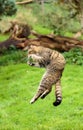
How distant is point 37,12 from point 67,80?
38.1ft

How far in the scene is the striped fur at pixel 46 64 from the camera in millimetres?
4854

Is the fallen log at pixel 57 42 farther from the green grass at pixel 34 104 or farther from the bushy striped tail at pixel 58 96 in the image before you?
the bushy striped tail at pixel 58 96

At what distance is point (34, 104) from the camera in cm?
1284

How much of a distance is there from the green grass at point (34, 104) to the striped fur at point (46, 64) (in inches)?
186

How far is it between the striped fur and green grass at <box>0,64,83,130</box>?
4.72 meters

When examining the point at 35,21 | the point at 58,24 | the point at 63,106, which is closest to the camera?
the point at 63,106

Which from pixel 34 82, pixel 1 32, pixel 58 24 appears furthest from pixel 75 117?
pixel 1 32

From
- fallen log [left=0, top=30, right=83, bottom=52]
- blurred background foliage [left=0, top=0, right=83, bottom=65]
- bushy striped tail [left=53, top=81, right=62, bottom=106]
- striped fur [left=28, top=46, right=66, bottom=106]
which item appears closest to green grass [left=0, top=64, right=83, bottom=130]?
blurred background foliage [left=0, top=0, right=83, bottom=65]

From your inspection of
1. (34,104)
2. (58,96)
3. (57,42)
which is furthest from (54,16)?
(58,96)

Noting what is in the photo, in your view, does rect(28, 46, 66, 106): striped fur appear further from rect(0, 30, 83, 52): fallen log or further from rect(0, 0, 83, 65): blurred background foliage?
rect(0, 30, 83, 52): fallen log

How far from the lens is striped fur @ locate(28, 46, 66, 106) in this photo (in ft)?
15.9

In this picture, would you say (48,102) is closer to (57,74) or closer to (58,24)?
Result: (57,74)

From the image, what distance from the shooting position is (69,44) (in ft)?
66.0

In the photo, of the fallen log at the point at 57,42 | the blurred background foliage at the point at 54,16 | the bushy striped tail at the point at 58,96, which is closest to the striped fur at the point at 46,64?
the bushy striped tail at the point at 58,96
